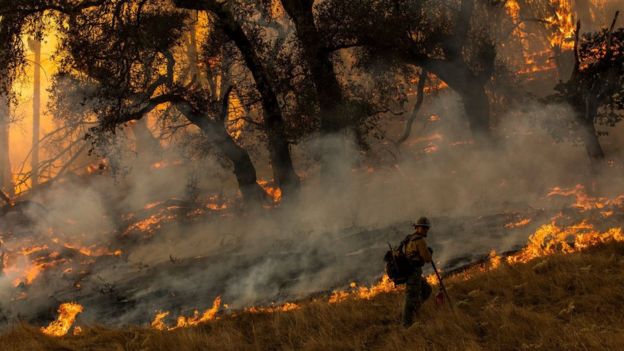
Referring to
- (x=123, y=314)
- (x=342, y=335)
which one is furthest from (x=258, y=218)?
(x=342, y=335)

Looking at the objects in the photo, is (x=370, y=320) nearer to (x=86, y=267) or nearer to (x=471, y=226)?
(x=471, y=226)

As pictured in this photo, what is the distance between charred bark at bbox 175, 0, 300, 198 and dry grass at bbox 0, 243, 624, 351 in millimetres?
8779

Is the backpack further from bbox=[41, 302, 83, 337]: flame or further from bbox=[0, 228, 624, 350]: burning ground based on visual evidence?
bbox=[41, 302, 83, 337]: flame

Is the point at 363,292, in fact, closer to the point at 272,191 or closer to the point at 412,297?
the point at 412,297

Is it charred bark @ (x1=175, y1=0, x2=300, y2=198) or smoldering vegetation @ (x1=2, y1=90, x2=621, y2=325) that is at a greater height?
charred bark @ (x1=175, y1=0, x2=300, y2=198)

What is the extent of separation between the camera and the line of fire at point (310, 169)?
12.6m

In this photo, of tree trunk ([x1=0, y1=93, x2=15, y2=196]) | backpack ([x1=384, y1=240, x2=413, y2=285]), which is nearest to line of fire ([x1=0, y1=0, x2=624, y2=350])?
backpack ([x1=384, y1=240, x2=413, y2=285])

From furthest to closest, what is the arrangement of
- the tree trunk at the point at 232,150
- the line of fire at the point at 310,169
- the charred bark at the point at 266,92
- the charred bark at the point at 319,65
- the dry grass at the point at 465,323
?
1. the tree trunk at the point at 232,150
2. the charred bark at the point at 319,65
3. the charred bark at the point at 266,92
4. the line of fire at the point at 310,169
5. the dry grass at the point at 465,323

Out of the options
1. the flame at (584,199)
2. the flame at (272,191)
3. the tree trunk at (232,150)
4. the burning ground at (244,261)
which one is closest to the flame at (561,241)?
the burning ground at (244,261)

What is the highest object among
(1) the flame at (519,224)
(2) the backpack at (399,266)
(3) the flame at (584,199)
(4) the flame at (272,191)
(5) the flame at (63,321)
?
(4) the flame at (272,191)

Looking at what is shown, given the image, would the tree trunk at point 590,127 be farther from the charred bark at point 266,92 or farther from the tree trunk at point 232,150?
the tree trunk at point 232,150

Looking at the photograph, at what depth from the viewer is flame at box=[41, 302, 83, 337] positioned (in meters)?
9.16

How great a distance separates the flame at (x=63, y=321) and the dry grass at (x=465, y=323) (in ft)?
2.30

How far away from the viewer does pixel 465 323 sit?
271 inches
